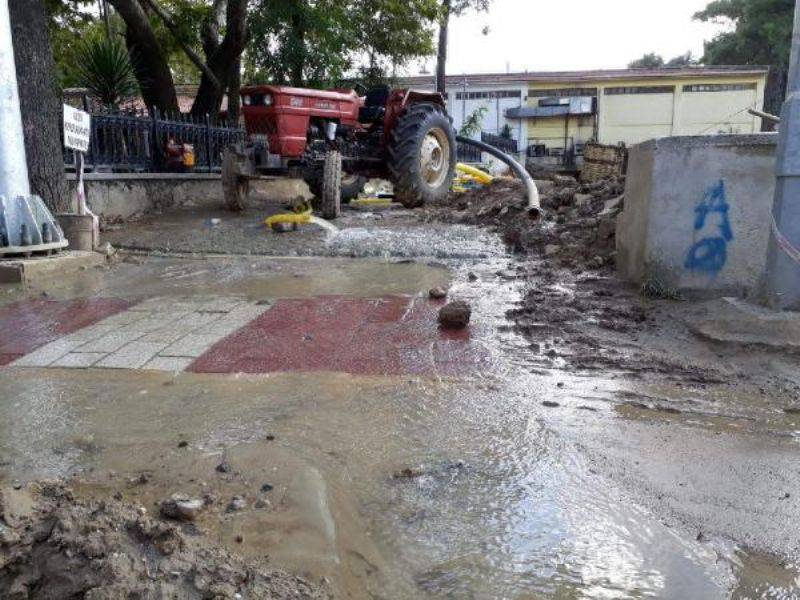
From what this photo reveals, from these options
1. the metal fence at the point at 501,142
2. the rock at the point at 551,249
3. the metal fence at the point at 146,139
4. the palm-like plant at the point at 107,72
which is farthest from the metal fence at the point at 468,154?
the rock at the point at 551,249

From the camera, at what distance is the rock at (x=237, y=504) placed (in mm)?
2240

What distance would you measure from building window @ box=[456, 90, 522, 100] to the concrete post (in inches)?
1013

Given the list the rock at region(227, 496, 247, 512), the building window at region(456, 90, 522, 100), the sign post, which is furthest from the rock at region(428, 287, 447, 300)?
the building window at region(456, 90, 522, 100)

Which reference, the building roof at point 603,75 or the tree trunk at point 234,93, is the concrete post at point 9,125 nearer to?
the tree trunk at point 234,93

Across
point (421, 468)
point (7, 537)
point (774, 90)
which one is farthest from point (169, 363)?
point (774, 90)

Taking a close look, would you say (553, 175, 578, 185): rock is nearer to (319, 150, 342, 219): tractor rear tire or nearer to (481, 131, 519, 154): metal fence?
(319, 150, 342, 219): tractor rear tire

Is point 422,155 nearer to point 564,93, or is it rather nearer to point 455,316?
point 455,316

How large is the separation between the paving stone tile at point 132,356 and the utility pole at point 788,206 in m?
3.92

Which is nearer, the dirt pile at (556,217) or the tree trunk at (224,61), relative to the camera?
the dirt pile at (556,217)

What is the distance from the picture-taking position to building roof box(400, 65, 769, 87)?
91.0 feet

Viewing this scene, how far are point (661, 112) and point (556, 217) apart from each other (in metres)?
23.9

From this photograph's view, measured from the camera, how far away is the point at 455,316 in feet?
14.7

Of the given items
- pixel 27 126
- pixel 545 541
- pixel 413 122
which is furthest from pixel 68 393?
pixel 413 122

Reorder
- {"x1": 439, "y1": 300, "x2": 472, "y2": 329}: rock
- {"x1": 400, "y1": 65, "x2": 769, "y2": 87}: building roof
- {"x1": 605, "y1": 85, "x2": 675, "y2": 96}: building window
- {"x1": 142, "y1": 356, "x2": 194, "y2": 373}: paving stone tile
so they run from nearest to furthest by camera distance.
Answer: {"x1": 142, "y1": 356, "x2": 194, "y2": 373}: paving stone tile, {"x1": 439, "y1": 300, "x2": 472, "y2": 329}: rock, {"x1": 400, "y1": 65, "x2": 769, "y2": 87}: building roof, {"x1": 605, "y1": 85, "x2": 675, "y2": 96}: building window
